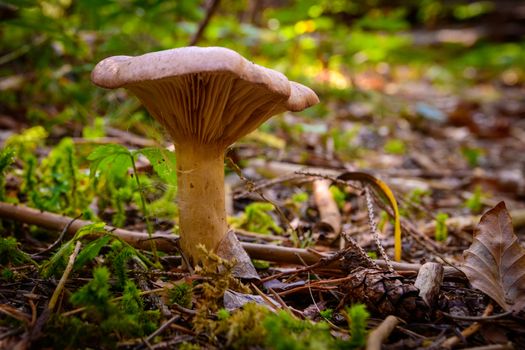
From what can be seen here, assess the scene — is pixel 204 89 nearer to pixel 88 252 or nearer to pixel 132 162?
pixel 132 162

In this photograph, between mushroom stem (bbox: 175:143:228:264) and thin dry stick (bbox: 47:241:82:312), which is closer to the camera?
thin dry stick (bbox: 47:241:82:312)

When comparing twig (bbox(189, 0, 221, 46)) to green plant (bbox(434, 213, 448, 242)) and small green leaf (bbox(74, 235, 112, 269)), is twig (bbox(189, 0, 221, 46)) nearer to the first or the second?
green plant (bbox(434, 213, 448, 242))

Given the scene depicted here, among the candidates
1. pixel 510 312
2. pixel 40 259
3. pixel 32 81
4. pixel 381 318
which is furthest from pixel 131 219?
pixel 32 81

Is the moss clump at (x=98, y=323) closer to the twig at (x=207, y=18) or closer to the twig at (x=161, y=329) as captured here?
the twig at (x=161, y=329)

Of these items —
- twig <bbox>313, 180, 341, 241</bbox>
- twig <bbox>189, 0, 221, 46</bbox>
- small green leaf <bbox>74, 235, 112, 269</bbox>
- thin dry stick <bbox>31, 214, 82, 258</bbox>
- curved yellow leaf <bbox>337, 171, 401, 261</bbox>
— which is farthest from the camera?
twig <bbox>189, 0, 221, 46</bbox>

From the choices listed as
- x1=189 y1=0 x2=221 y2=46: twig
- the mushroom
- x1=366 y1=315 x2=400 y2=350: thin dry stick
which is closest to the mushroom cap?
the mushroom

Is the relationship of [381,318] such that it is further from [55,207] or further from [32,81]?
[32,81]
